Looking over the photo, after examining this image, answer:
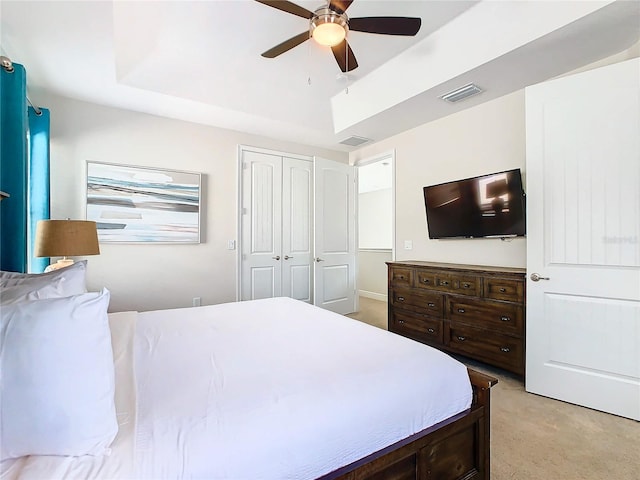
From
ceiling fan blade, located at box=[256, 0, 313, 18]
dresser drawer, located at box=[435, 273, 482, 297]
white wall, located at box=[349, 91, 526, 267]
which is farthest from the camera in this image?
white wall, located at box=[349, 91, 526, 267]

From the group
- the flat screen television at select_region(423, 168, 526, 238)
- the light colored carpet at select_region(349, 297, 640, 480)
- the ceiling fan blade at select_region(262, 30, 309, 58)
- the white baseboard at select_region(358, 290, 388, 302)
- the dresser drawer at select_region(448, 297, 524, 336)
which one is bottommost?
the light colored carpet at select_region(349, 297, 640, 480)

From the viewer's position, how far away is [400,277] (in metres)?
3.44

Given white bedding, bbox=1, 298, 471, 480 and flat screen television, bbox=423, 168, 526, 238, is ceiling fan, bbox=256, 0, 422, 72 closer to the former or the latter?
flat screen television, bbox=423, 168, 526, 238

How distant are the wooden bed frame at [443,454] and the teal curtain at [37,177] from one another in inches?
117

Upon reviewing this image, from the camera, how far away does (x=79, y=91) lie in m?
2.95

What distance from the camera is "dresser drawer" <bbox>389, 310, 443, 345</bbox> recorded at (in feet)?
10.1

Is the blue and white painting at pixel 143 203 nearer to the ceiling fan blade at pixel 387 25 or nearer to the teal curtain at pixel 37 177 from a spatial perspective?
the teal curtain at pixel 37 177

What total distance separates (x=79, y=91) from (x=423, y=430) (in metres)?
3.87

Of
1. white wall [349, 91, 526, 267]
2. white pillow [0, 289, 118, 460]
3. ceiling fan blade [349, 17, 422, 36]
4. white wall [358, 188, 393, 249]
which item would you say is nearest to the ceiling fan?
ceiling fan blade [349, 17, 422, 36]

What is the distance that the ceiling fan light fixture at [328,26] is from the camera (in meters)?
1.88

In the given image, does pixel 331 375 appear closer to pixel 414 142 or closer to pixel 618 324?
pixel 618 324

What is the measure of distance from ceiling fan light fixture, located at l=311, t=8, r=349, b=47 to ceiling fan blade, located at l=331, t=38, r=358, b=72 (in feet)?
0.60

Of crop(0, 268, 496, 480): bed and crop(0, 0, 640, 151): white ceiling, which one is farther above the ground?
crop(0, 0, 640, 151): white ceiling

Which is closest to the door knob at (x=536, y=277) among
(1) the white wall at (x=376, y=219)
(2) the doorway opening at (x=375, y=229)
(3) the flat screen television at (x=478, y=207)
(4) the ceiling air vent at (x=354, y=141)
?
(3) the flat screen television at (x=478, y=207)
